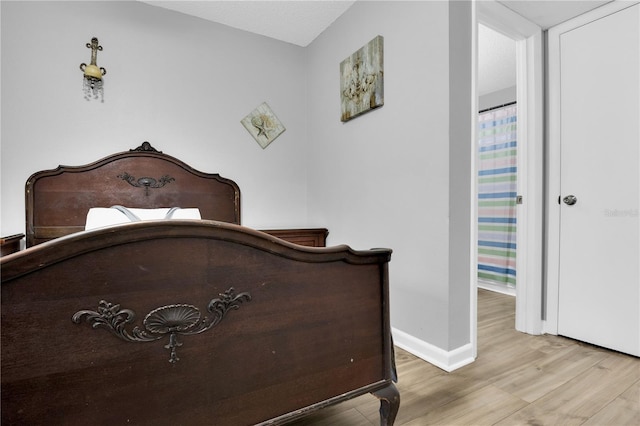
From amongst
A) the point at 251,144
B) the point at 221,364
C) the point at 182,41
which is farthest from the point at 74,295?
the point at 182,41

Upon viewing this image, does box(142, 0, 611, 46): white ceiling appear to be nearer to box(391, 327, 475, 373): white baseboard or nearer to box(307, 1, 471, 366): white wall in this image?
box(307, 1, 471, 366): white wall

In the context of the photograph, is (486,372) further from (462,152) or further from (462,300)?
(462,152)

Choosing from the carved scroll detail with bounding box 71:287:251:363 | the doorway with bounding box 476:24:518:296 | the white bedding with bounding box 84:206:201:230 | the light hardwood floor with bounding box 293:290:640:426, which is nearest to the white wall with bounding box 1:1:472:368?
the light hardwood floor with bounding box 293:290:640:426

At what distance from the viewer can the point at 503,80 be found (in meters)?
3.43

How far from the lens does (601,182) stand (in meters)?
1.96

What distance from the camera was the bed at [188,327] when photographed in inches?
27.7

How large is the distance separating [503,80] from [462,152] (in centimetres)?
234

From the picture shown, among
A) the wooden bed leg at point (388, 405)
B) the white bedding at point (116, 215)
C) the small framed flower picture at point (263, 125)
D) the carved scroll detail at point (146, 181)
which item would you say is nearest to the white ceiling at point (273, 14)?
the small framed flower picture at point (263, 125)

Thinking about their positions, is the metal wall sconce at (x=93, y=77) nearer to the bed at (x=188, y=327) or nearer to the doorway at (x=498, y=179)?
the bed at (x=188, y=327)

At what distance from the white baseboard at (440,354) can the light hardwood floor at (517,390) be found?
0.03 m

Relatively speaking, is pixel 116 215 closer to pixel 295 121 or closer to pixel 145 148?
pixel 145 148

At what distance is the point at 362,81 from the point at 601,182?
1695 mm

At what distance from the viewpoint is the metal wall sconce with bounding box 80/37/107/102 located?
229cm

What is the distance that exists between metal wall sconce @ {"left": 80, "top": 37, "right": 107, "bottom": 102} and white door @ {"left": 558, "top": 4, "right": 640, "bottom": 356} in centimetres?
330
